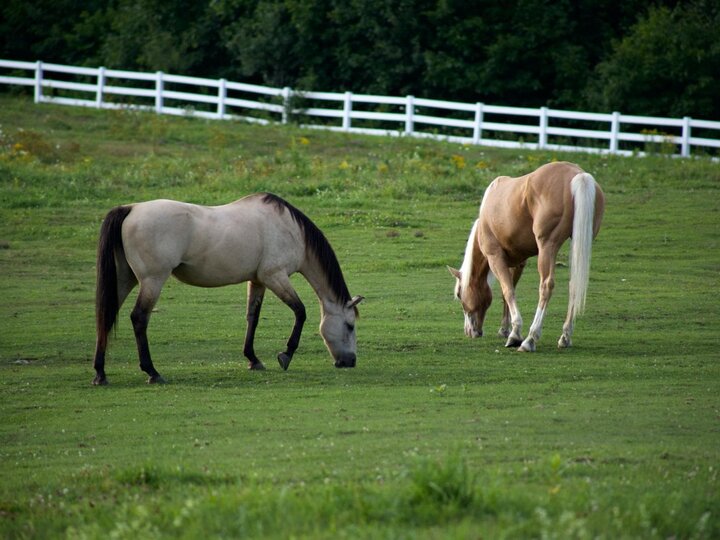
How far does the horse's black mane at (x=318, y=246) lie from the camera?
39.0 feet

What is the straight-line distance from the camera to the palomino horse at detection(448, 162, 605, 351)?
12180 millimetres

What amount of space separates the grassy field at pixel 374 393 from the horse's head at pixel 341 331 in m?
0.31

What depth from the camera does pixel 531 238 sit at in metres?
13.2

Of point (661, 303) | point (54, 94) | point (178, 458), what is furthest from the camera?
point (54, 94)

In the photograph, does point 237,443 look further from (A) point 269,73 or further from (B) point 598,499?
(A) point 269,73

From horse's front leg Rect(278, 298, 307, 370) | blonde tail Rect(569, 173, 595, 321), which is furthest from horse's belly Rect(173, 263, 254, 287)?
blonde tail Rect(569, 173, 595, 321)

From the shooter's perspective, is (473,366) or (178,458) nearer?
(178,458)

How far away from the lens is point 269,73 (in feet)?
131

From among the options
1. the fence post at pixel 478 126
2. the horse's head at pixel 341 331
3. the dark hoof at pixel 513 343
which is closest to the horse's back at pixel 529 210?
the dark hoof at pixel 513 343

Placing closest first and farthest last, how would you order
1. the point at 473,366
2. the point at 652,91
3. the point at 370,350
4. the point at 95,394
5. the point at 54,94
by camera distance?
the point at 95,394 < the point at 473,366 < the point at 370,350 < the point at 652,91 < the point at 54,94

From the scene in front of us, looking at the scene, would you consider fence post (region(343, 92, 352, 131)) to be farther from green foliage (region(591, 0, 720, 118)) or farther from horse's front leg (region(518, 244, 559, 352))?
horse's front leg (region(518, 244, 559, 352))

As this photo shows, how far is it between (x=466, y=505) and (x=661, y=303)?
10.2 metres

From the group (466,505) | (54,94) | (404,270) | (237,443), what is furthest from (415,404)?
(54,94)

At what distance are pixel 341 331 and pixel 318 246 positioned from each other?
3.17ft
